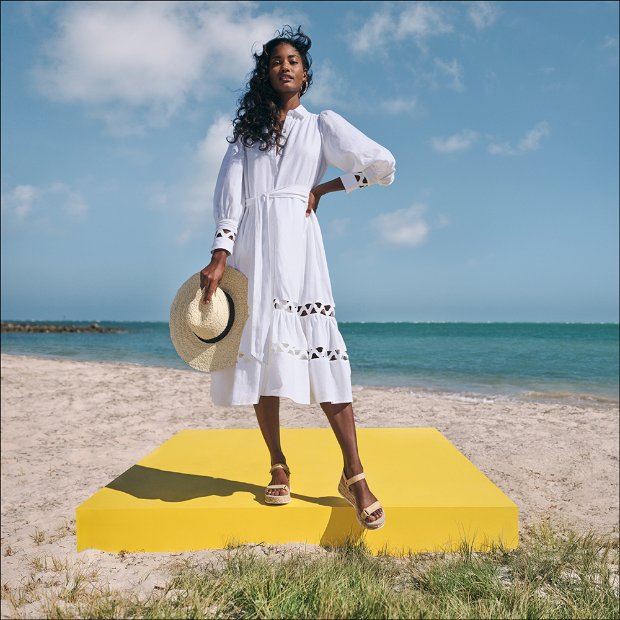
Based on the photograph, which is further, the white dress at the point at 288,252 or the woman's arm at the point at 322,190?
the woman's arm at the point at 322,190

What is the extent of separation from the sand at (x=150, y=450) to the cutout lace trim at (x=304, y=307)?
3.67 ft

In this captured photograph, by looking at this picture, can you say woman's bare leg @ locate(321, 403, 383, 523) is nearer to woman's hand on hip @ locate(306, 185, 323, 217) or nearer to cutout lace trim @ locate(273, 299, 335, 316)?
cutout lace trim @ locate(273, 299, 335, 316)

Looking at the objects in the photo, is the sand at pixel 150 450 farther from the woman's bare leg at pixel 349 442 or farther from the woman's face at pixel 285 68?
the woman's face at pixel 285 68

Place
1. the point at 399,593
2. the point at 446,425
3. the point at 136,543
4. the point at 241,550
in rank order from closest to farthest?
the point at 399,593 → the point at 241,550 → the point at 136,543 → the point at 446,425

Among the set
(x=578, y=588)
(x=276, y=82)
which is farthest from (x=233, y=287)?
(x=578, y=588)

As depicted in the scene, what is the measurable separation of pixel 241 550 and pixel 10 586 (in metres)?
0.99

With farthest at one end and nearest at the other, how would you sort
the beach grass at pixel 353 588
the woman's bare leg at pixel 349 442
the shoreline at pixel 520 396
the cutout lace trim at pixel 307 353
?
the shoreline at pixel 520 396 → the woman's bare leg at pixel 349 442 → the cutout lace trim at pixel 307 353 → the beach grass at pixel 353 588

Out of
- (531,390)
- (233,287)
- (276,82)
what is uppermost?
(276,82)

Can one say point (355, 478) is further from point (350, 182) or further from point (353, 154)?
point (353, 154)

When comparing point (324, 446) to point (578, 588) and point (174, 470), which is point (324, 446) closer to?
point (174, 470)

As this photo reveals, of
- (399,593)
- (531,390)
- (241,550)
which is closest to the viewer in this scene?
(399,593)

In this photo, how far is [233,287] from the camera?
2717 mm

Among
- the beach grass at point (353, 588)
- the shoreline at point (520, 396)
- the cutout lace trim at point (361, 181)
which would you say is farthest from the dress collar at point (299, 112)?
the shoreline at point (520, 396)

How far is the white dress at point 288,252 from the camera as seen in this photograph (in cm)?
256
